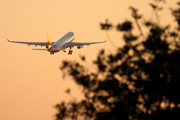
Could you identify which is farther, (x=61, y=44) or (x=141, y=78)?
(x=61, y=44)

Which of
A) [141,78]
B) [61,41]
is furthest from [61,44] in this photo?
[141,78]

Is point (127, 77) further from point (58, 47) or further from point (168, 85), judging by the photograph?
point (58, 47)

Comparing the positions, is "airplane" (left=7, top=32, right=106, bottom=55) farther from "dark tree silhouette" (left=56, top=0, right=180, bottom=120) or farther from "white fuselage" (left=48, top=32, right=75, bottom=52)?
"dark tree silhouette" (left=56, top=0, right=180, bottom=120)

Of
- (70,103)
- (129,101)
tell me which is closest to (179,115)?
(129,101)

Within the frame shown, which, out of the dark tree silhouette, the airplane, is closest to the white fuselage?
the airplane

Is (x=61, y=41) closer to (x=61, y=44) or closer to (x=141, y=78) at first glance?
(x=61, y=44)

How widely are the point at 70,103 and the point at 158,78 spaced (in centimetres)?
1206

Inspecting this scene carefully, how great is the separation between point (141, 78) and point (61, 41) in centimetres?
7956

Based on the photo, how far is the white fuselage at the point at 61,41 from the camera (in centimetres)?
11306

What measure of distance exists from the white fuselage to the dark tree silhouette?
68436mm

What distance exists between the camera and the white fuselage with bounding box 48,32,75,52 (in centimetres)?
11306

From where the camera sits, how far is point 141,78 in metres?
41.7

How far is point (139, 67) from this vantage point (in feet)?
136

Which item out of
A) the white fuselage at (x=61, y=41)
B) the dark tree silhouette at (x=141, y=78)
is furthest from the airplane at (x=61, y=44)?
the dark tree silhouette at (x=141, y=78)
